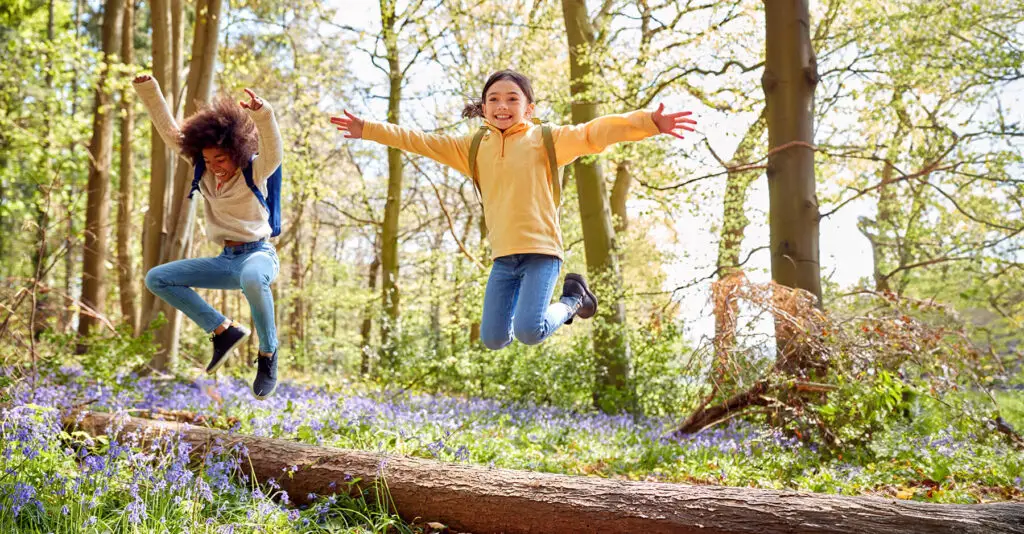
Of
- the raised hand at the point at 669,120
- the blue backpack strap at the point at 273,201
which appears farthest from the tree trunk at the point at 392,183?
the raised hand at the point at 669,120

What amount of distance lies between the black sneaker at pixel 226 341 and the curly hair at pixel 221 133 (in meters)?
1.10

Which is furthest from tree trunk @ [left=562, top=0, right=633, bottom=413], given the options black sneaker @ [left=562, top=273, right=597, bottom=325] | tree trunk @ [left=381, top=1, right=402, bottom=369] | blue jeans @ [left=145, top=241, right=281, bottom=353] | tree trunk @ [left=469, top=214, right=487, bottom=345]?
blue jeans @ [left=145, top=241, right=281, bottom=353]

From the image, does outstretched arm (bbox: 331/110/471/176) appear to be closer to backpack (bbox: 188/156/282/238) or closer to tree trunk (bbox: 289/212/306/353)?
backpack (bbox: 188/156/282/238)

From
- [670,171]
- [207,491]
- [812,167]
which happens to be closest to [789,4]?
[812,167]

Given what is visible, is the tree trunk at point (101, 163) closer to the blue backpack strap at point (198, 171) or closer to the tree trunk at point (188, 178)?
the tree trunk at point (188, 178)

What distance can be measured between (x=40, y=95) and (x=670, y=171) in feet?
52.3

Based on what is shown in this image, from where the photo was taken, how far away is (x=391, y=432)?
18.4 ft

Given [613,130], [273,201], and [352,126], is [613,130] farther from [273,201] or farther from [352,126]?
[273,201]

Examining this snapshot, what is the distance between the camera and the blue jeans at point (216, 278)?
4.80m

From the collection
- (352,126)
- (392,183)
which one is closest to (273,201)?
(352,126)

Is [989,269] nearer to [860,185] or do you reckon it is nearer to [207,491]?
[860,185]

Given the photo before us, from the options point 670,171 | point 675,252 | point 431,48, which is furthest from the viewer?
point 431,48

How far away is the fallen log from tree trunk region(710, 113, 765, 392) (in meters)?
2.72

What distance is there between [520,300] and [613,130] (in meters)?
1.25
